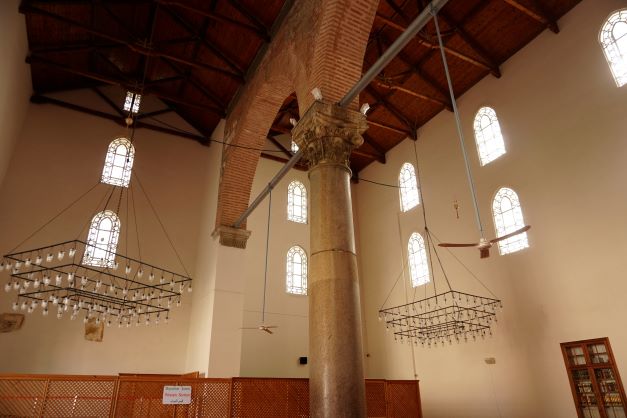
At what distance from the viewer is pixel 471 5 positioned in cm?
1006

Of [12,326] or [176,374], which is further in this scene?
[176,374]

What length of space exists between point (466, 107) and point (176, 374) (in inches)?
395

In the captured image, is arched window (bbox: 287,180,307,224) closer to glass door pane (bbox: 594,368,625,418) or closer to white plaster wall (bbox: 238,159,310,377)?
white plaster wall (bbox: 238,159,310,377)

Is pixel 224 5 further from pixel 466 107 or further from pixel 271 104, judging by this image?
pixel 466 107

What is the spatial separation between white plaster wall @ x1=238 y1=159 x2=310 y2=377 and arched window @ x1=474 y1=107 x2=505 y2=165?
18.6ft

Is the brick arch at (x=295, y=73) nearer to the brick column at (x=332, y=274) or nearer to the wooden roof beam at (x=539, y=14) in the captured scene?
the brick column at (x=332, y=274)

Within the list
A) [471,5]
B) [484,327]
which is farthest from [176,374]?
[471,5]

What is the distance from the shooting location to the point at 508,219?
33.6ft

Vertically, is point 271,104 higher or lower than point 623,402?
higher

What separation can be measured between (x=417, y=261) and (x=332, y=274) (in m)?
8.08

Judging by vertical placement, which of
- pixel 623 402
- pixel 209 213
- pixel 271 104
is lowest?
pixel 623 402

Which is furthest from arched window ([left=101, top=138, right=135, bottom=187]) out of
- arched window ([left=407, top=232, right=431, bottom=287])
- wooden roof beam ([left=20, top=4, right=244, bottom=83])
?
arched window ([left=407, top=232, right=431, bottom=287])

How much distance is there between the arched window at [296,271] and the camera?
1313 centimetres

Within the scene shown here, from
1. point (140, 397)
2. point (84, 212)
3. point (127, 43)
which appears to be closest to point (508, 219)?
point (140, 397)
